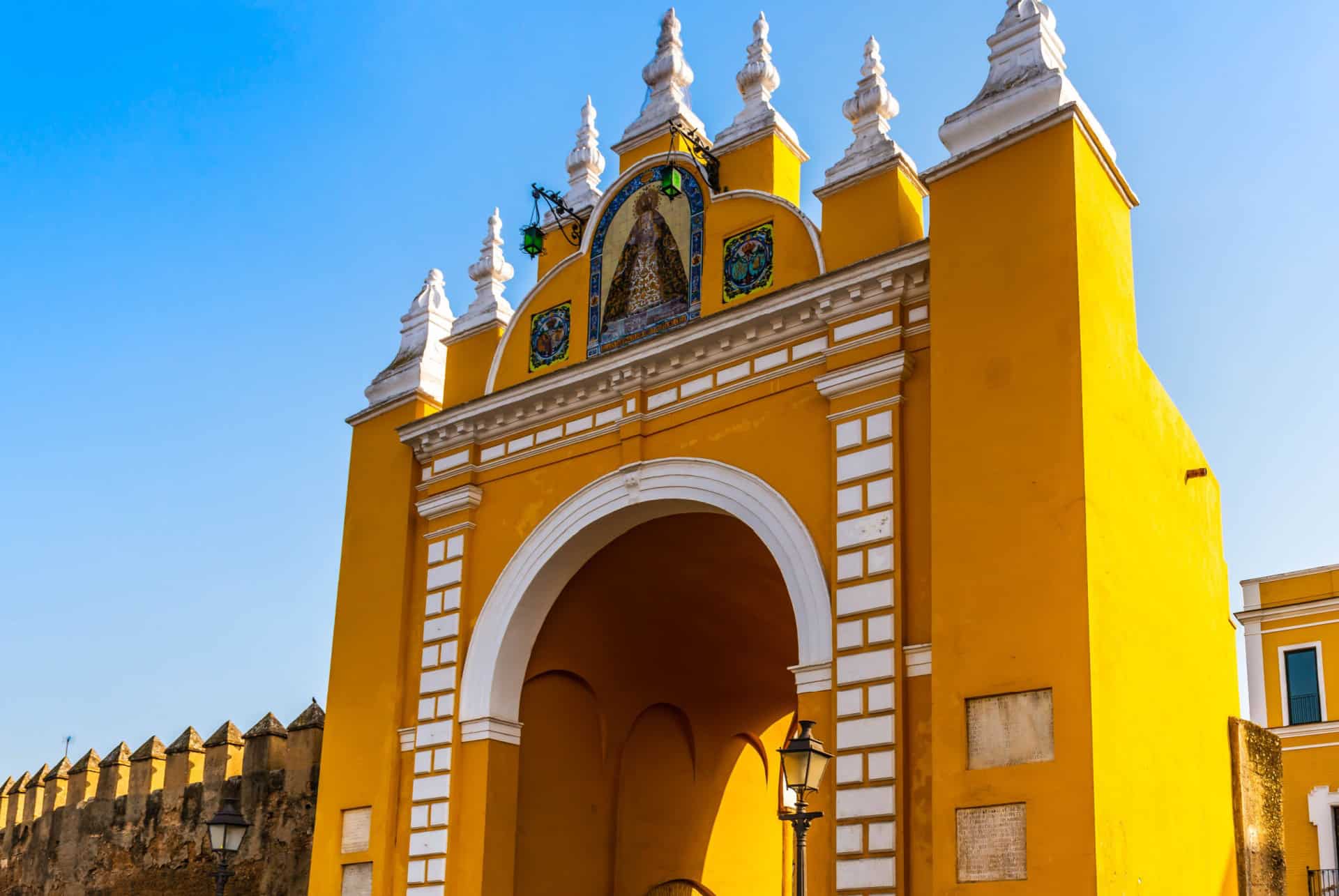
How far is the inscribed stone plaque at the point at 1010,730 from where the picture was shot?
30.6 feet

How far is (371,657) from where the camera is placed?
46.1 ft

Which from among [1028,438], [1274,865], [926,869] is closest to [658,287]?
[1028,438]

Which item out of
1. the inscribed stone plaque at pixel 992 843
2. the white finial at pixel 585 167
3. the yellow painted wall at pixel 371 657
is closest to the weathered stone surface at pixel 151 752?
the yellow painted wall at pixel 371 657

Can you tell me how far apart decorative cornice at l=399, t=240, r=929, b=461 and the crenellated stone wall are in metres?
4.25

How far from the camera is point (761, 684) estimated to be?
16.3 m

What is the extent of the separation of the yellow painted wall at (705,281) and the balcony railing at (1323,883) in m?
10.9

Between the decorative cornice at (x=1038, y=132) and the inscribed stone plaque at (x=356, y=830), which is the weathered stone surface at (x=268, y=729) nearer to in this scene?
the inscribed stone plaque at (x=356, y=830)

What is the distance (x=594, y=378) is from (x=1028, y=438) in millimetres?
4330

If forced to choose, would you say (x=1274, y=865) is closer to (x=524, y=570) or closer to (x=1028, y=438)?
(x=1028, y=438)

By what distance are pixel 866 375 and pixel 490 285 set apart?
4.90 meters

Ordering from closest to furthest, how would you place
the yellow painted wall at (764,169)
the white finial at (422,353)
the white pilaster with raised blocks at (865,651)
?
the white pilaster with raised blocks at (865,651)
the yellow painted wall at (764,169)
the white finial at (422,353)

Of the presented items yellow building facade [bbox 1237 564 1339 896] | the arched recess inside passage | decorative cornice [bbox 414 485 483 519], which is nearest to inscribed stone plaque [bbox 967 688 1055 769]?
the arched recess inside passage

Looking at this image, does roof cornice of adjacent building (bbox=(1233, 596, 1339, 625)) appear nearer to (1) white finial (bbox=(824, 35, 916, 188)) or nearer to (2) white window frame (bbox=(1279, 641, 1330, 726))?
(2) white window frame (bbox=(1279, 641, 1330, 726))

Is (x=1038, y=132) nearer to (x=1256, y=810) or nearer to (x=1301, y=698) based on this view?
(x=1256, y=810)
